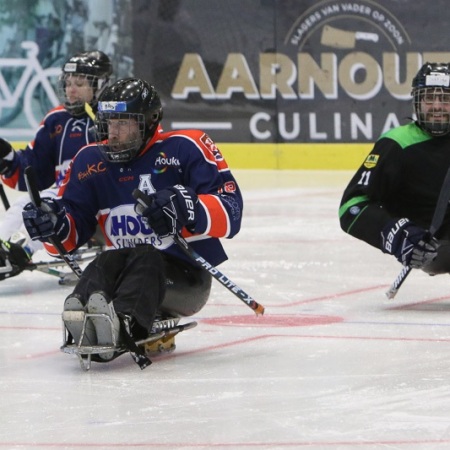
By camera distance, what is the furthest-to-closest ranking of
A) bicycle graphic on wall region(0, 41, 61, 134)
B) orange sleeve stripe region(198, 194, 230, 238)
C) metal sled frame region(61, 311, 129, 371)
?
1. bicycle graphic on wall region(0, 41, 61, 134)
2. orange sleeve stripe region(198, 194, 230, 238)
3. metal sled frame region(61, 311, 129, 371)

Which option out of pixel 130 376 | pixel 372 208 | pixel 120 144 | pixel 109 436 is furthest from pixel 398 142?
pixel 109 436

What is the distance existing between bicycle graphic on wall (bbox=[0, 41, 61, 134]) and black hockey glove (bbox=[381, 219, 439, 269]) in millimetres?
6315

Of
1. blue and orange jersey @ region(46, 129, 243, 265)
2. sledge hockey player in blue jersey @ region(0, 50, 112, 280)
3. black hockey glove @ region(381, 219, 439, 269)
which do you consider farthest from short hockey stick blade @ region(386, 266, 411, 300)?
sledge hockey player in blue jersey @ region(0, 50, 112, 280)

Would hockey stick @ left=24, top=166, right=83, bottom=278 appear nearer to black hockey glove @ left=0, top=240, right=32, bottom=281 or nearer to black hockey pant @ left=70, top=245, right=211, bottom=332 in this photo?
black hockey pant @ left=70, top=245, right=211, bottom=332

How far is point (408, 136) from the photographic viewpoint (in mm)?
4949

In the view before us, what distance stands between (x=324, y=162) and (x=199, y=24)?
140 cm

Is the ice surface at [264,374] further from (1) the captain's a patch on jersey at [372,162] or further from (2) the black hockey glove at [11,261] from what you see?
(1) the captain's a patch on jersey at [372,162]

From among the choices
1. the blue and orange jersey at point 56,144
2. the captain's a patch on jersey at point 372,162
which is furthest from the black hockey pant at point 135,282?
the blue and orange jersey at point 56,144

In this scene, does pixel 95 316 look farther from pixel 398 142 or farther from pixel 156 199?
pixel 398 142

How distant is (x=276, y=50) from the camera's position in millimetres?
10375

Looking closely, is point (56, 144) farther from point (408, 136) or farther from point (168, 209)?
point (168, 209)

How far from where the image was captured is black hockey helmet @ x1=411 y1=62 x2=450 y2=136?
486 cm

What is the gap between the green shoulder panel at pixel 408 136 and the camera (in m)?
4.93

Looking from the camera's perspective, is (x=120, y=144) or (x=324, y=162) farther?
(x=324, y=162)
